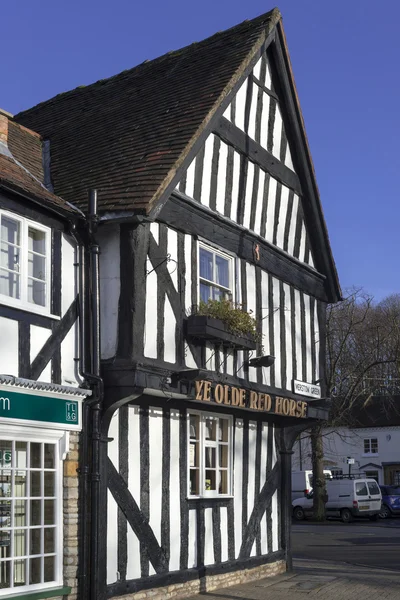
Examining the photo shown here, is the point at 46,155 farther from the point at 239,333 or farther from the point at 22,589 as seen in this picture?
the point at 22,589

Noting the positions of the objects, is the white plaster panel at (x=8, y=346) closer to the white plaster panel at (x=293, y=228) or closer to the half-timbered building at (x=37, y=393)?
the half-timbered building at (x=37, y=393)

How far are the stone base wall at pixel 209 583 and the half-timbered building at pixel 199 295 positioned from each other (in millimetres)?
44

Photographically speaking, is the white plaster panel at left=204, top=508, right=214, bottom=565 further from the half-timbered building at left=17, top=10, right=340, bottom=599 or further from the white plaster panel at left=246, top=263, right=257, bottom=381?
the white plaster panel at left=246, top=263, right=257, bottom=381

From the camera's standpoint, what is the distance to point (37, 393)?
11.1 meters

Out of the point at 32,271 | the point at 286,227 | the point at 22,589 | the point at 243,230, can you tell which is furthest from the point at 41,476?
the point at 286,227

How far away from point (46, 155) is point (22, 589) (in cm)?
751

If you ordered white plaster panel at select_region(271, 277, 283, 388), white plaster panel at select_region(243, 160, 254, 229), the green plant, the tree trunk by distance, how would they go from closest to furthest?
the green plant → white plaster panel at select_region(243, 160, 254, 229) → white plaster panel at select_region(271, 277, 283, 388) → the tree trunk

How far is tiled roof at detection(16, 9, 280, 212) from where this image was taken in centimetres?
1300

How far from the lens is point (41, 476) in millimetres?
11320

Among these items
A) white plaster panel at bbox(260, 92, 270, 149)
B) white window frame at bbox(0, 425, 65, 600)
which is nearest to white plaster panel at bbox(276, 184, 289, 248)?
white plaster panel at bbox(260, 92, 270, 149)

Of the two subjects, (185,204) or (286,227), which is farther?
(286,227)

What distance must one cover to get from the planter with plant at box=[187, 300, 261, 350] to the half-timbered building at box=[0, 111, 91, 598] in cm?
210

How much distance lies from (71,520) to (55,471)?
26.9 inches

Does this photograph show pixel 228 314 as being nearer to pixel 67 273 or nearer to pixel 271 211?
pixel 67 273
